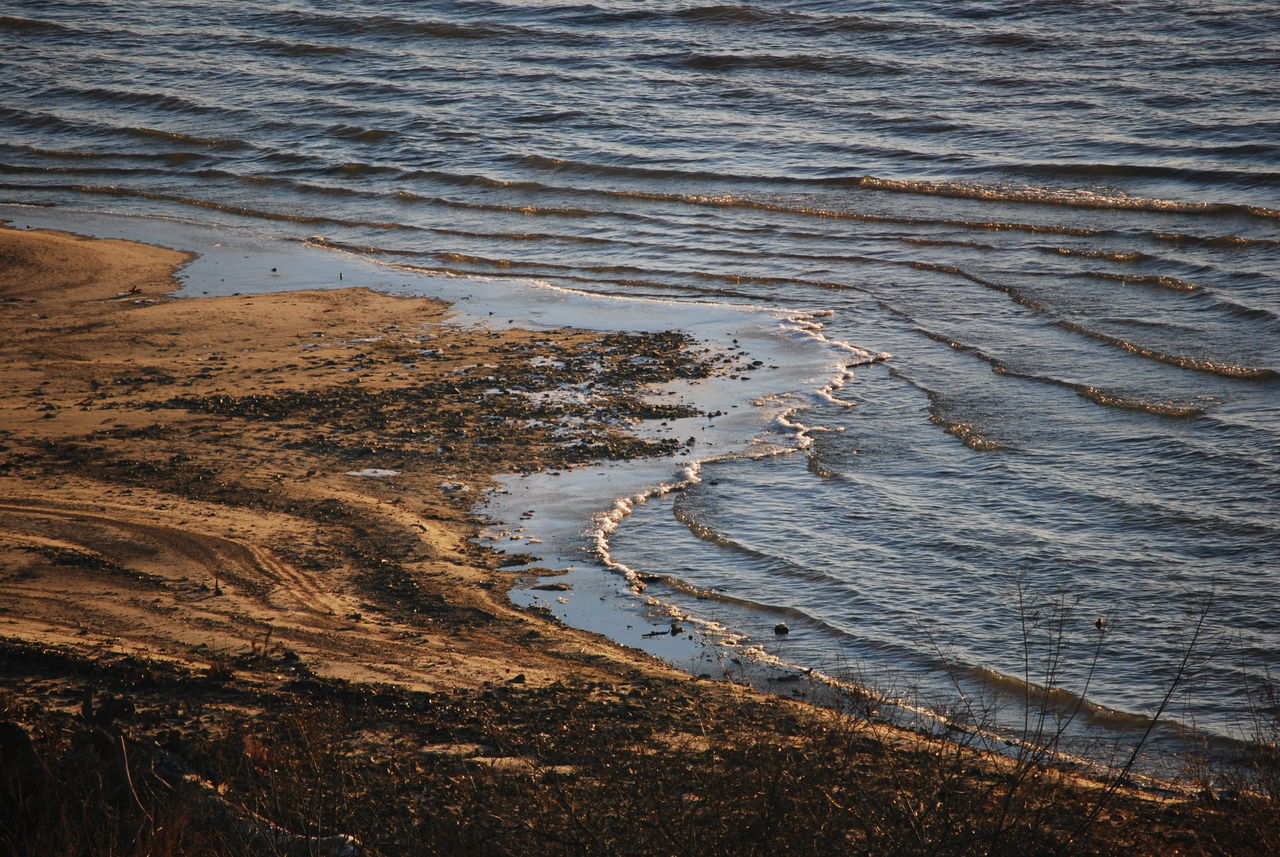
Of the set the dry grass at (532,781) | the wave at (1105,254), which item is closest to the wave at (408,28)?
the wave at (1105,254)

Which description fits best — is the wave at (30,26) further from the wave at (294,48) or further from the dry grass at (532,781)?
the dry grass at (532,781)

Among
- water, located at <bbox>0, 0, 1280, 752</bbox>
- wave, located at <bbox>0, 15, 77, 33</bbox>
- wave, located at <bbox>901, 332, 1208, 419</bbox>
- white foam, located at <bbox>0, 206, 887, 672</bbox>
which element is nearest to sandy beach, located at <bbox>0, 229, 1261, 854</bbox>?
white foam, located at <bbox>0, 206, 887, 672</bbox>

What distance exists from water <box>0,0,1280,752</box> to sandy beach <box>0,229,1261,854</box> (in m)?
1.18

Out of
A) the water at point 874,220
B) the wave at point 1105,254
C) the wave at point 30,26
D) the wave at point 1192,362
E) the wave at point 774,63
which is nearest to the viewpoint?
the water at point 874,220

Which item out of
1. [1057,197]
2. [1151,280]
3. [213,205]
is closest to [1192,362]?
[1151,280]

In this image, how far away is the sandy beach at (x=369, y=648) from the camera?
410 cm

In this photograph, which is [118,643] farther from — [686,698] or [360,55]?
[360,55]

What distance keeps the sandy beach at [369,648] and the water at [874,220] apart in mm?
1176

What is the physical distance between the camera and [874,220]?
16.7 m

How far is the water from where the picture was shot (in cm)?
726

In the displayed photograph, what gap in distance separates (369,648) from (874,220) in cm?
1232

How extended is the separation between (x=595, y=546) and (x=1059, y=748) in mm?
3283

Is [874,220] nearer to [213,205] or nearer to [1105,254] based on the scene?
[1105,254]

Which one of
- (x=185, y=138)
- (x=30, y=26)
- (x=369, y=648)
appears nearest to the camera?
(x=369, y=648)
